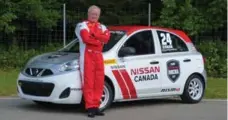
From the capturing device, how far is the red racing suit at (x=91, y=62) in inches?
410

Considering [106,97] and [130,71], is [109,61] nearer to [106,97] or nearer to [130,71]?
[130,71]

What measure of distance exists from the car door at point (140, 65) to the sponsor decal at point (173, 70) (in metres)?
0.26

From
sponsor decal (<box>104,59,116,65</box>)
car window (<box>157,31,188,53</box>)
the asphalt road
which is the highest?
car window (<box>157,31,188,53</box>)

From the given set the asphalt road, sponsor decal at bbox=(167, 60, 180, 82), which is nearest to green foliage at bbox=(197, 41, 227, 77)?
the asphalt road

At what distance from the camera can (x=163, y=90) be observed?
1181 centimetres

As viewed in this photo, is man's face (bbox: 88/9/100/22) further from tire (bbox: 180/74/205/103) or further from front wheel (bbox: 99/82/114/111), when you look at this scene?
tire (bbox: 180/74/205/103)

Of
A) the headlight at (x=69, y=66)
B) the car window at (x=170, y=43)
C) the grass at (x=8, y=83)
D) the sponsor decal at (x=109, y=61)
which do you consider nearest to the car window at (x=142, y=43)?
the car window at (x=170, y=43)

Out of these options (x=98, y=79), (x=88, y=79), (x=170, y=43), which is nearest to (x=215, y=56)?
(x=170, y=43)

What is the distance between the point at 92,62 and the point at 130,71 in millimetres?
1024

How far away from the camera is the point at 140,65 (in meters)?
11.4

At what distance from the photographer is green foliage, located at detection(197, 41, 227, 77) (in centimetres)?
1980

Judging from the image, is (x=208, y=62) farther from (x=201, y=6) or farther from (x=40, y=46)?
(x=40, y=46)

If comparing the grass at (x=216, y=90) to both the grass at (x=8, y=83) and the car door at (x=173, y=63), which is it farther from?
the grass at (x=8, y=83)

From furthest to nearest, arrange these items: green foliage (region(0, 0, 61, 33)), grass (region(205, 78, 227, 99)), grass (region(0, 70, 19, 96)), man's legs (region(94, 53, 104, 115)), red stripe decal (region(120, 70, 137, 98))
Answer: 1. green foliage (region(0, 0, 61, 33))
2. grass (region(205, 78, 227, 99))
3. grass (region(0, 70, 19, 96))
4. red stripe decal (region(120, 70, 137, 98))
5. man's legs (region(94, 53, 104, 115))
